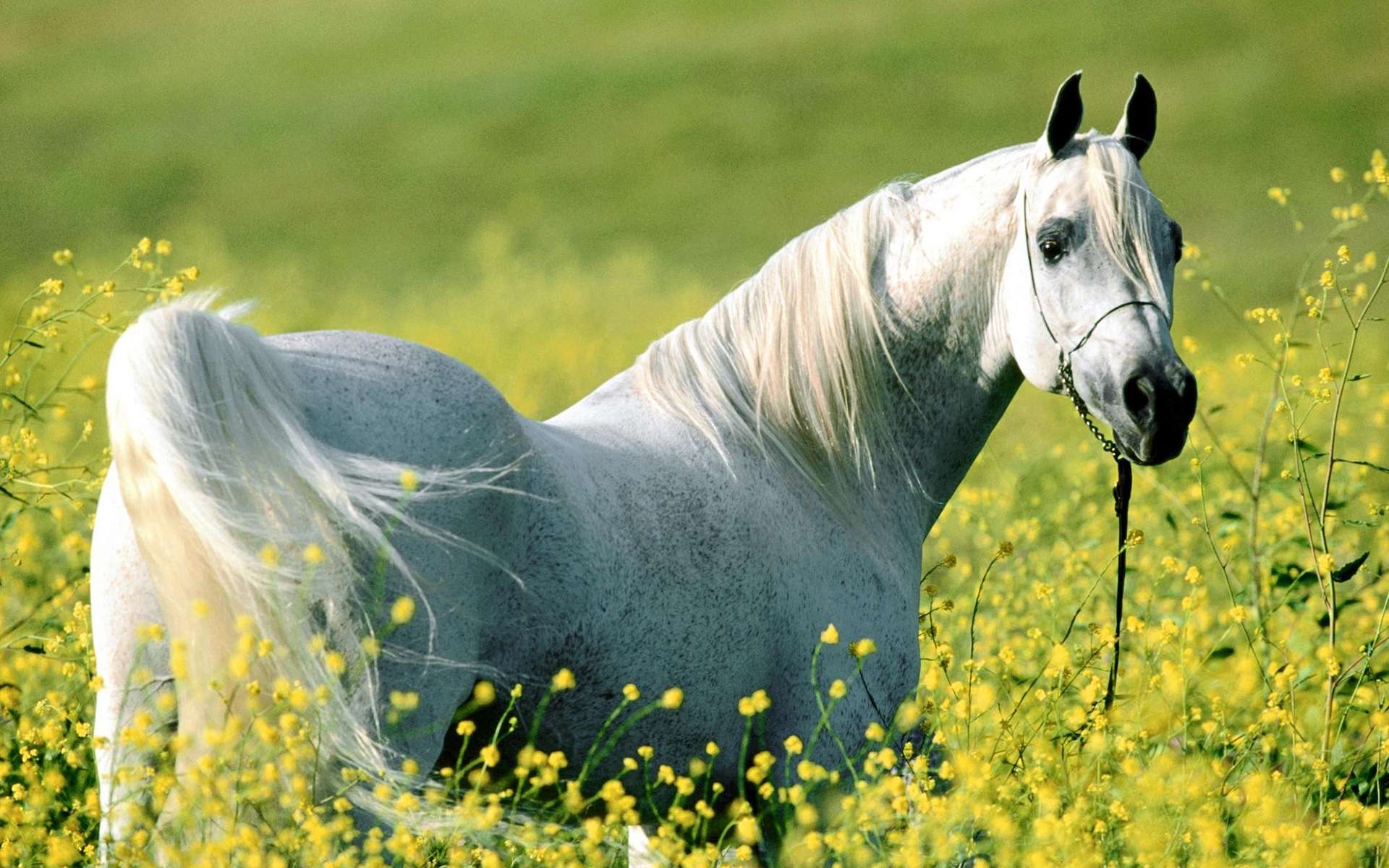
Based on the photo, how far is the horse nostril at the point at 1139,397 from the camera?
129 inches

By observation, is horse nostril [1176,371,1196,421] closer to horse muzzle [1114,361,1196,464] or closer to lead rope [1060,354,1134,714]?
horse muzzle [1114,361,1196,464]

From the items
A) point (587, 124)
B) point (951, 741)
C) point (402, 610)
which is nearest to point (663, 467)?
point (402, 610)

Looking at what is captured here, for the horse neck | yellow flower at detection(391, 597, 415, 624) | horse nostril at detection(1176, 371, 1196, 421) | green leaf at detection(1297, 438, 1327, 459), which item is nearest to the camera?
yellow flower at detection(391, 597, 415, 624)

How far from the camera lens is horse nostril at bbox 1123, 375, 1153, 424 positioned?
329 cm

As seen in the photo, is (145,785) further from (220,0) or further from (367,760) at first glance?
(220,0)

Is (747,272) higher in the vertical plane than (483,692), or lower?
higher

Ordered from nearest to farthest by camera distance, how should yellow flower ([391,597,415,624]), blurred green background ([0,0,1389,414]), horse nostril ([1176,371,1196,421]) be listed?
yellow flower ([391,597,415,624]) < horse nostril ([1176,371,1196,421]) < blurred green background ([0,0,1389,414])

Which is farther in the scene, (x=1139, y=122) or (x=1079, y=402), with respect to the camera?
(x=1139, y=122)

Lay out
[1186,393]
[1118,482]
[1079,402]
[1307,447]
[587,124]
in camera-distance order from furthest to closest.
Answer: [587,124], [1307,447], [1118,482], [1079,402], [1186,393]

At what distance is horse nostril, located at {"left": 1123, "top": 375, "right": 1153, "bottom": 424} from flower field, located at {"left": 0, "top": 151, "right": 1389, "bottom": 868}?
1.79ft

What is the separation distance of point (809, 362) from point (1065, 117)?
0.84 meters

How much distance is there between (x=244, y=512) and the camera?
2.64 m

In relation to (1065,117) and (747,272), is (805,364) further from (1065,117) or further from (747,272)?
(747,272)

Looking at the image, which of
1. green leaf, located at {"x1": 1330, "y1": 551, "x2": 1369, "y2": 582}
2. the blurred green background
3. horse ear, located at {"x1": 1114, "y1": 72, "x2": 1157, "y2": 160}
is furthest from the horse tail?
the blurred green background
